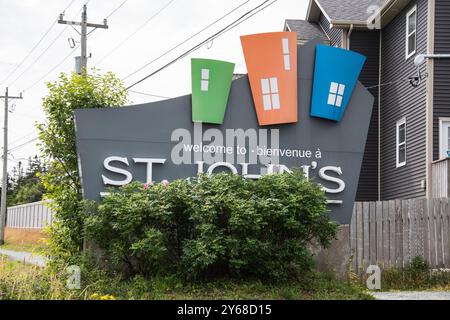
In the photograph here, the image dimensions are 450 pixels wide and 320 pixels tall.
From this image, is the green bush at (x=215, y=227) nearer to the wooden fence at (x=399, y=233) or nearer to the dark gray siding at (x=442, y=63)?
the wooden fence at (x=399, y=233)

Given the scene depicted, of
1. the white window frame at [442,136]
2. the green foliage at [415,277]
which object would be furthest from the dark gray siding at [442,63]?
the green foliage at [415,277]

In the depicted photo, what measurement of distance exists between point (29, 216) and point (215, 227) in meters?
44.6

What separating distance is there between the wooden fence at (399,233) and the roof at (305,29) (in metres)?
12.6

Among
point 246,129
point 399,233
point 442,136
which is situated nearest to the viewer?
point 246,129

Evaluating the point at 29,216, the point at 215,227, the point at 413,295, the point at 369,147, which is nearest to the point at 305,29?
the point at 369,147

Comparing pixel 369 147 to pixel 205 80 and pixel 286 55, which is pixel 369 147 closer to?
pixel 286 55

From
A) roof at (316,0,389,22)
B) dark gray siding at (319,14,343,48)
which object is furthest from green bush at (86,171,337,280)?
dark gray siding at (319,14,343,48)

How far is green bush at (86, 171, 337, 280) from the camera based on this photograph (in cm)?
1235

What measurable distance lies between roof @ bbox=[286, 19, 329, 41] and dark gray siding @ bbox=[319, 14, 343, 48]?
21cm

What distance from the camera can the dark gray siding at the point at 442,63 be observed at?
68.9ft

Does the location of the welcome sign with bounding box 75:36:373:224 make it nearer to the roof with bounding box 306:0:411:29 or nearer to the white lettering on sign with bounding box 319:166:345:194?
the white lettering on sign with bounding box 319:166:345:194

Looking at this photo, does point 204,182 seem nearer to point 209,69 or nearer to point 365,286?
point 209,69

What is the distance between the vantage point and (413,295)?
13.9 metres
